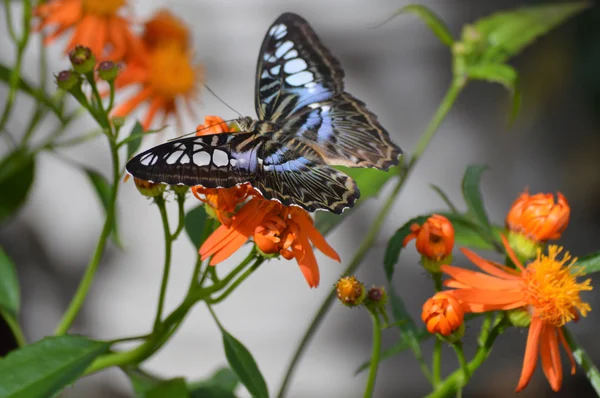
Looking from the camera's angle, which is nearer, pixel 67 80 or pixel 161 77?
pixel 67 80

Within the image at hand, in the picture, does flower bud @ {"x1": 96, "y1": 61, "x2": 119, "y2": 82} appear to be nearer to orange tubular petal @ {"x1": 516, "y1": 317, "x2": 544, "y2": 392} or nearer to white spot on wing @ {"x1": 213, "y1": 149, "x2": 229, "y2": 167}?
white spot on wing @ {"x1": 213, "y1": 149, "x2": 229, "y2": 167}

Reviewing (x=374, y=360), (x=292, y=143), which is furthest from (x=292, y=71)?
(x=374, y=360)

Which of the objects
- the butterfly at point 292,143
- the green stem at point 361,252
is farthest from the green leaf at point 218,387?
the butterfly at point 292,143

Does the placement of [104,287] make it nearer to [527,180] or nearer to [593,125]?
[527,180]

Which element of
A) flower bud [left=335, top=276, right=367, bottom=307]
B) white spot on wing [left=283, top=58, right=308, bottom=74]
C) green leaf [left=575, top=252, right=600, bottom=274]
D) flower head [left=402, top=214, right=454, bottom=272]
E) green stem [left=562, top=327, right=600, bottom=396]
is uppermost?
white spot on wing [left=283, top=58, right=308, bottom=74]

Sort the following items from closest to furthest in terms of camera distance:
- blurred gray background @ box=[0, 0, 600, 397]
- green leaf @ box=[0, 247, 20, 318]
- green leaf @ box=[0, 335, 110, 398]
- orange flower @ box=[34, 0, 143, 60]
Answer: green leaf @ box=[0, 335, 110, 398], green leaf @ box=[0, 247, 20, 318], orange flower @ box=[34, 0, 143, 60], blurred gray background @ box=[0, 0, 600, 397]

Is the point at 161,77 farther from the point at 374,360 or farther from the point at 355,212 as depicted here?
the point at 355,212

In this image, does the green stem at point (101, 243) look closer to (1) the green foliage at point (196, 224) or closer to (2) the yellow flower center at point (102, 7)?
(1) the green foliage at point (196, 224)

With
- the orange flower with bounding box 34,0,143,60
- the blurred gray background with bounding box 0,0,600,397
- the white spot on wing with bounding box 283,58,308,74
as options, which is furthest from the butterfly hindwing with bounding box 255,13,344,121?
the blurred gray background with bounding box 0,0,600,397
